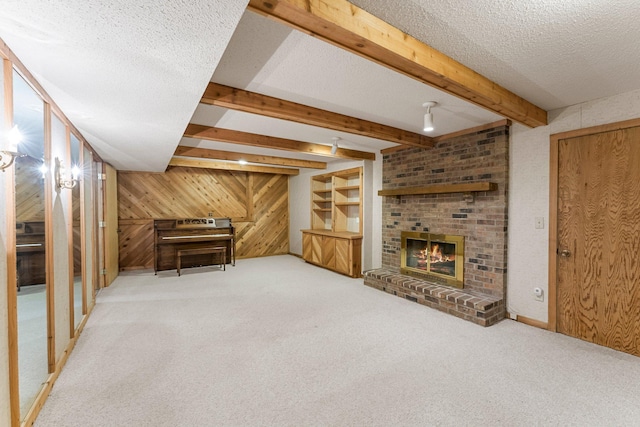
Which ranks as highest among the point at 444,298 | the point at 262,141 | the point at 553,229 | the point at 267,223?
the point at 262,141

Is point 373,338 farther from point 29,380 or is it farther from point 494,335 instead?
point 29,380

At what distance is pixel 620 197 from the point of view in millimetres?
2527

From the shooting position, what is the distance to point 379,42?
1.48 metres

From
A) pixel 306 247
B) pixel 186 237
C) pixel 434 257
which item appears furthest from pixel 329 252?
pixel 186 237

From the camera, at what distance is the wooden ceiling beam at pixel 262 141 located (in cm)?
346

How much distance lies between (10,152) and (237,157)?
3822 millimetres

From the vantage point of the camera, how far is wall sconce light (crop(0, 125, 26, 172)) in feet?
4.23

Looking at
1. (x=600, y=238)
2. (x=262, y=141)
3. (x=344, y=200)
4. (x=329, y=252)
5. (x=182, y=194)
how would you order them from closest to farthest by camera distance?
(x=600, y=238), (x=262, y=141), (x=329, y=252), (x=344, y=200), (x=182, y=194)

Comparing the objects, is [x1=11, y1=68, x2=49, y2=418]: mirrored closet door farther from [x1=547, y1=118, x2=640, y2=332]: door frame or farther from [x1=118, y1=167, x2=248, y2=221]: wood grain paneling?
[x1=547, y1=118, x2=640, y2=332]: door frame

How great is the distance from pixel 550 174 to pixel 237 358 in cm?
354

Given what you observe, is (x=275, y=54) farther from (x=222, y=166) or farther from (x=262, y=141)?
(x=222, y=166)

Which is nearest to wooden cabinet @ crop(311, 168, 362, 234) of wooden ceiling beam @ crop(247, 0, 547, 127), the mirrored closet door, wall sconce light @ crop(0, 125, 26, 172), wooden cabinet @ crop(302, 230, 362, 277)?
wooden cabinet @ crop(302, 230, 362, 277)

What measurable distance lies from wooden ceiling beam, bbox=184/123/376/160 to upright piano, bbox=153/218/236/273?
2.70 m

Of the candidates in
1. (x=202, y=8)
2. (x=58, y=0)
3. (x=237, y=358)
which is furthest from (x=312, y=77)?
(x=237, y=358)
